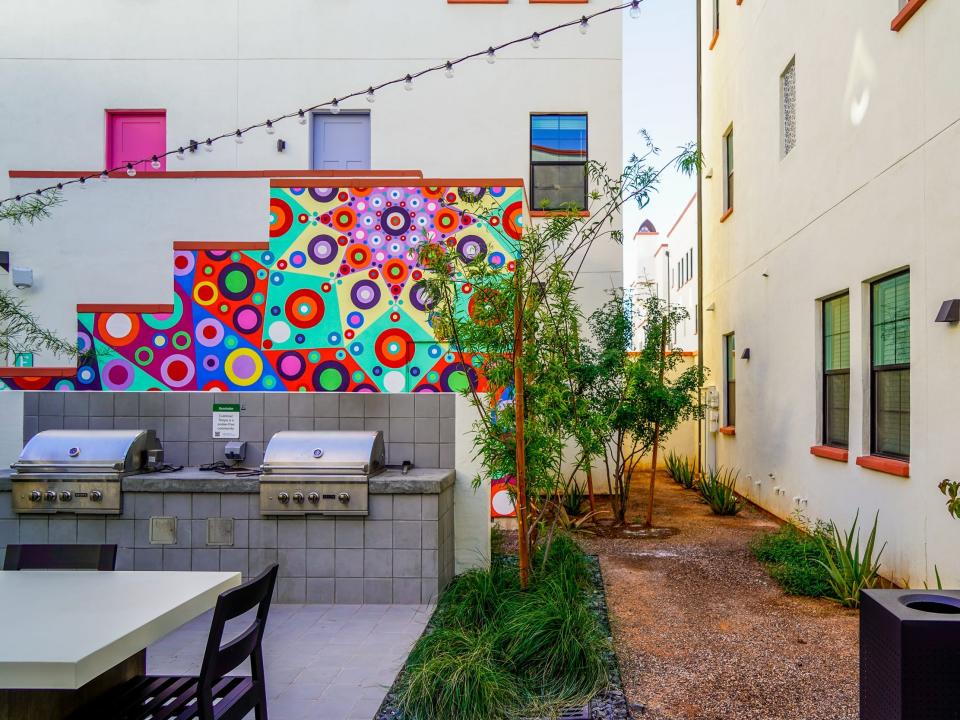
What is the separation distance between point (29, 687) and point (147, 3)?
1041 centimetres

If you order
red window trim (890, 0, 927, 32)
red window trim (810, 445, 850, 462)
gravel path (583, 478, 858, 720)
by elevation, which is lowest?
gravel path (583, 478, 858, 720)

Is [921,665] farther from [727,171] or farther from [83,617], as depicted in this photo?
[727,171]

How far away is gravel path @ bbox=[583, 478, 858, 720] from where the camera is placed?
3672 millimetres

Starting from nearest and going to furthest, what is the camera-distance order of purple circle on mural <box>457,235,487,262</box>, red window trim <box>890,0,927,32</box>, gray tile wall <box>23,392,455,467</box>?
red window trim <box>890,0,927,32</box> → gray tile wall <box>23,392,455,467</box> → purple circle on mural <box>457,235,487,262</box>

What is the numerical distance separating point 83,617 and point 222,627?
53cm

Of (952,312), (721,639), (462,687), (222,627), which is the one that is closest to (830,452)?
(952,312)

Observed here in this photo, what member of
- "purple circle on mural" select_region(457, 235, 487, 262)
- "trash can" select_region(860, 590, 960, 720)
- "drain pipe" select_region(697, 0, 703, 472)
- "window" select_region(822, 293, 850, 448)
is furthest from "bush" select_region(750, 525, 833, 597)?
"drain pipe" select_region(697, 0, 703, 472)

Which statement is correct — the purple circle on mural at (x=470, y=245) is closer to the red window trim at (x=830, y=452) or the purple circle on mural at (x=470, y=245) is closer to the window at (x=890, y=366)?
the window at (x=890, y=366)

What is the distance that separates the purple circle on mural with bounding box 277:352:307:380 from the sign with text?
43cm

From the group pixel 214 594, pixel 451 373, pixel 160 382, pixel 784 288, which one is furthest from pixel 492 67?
pixel 214 594

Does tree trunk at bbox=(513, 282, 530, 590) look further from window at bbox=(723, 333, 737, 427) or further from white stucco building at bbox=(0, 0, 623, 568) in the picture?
window at bbox=(723, 333, 737, 427)

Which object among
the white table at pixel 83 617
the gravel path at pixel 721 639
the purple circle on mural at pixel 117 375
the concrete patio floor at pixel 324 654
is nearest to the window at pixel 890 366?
the gravel path at pixel 721 639

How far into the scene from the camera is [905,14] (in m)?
5.21

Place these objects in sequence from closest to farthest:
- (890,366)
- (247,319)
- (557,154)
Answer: (890,366) < (247,319) < (557,154)
